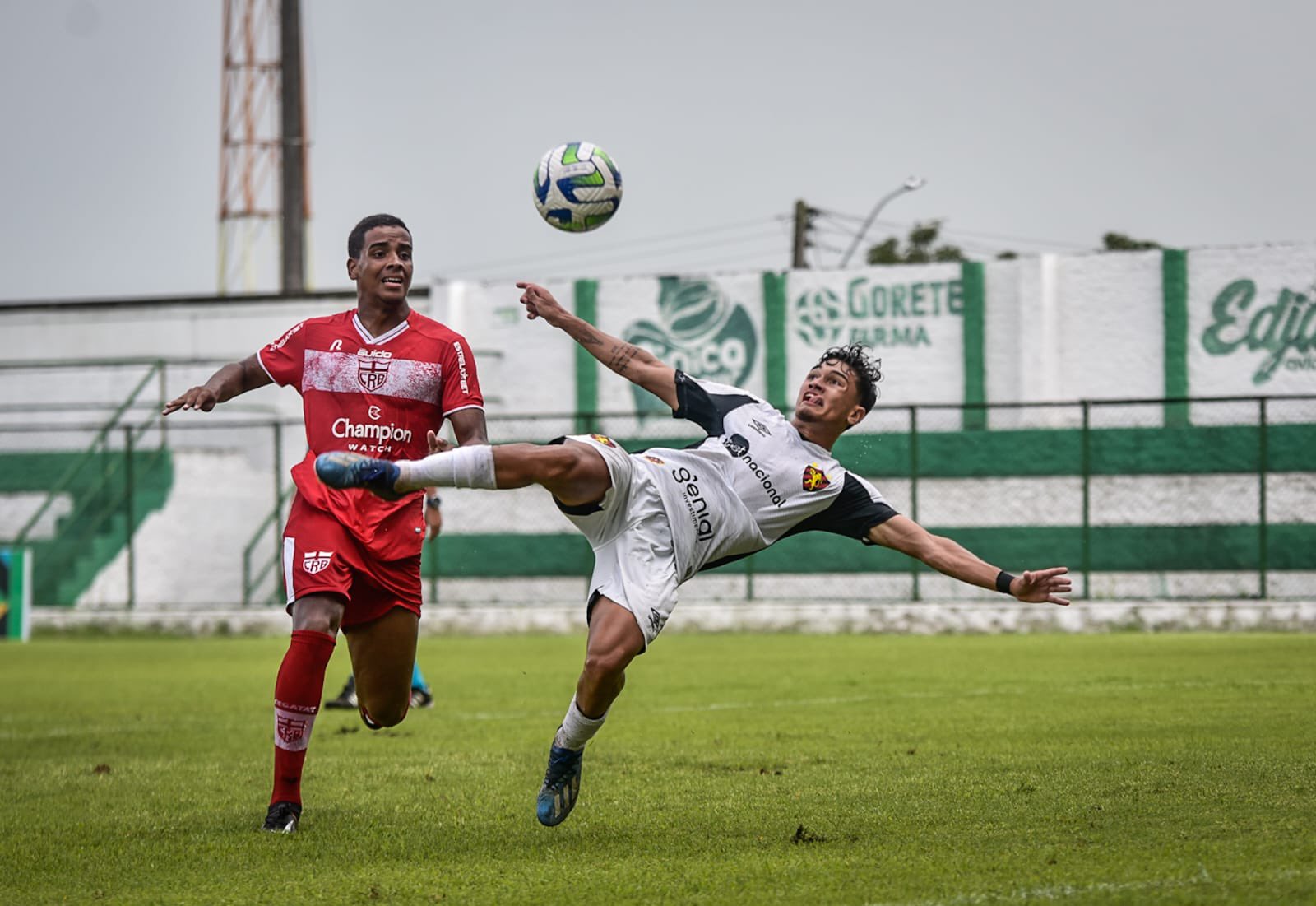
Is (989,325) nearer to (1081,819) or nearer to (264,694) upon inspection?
(264,694)

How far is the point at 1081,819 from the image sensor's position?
6.37 metres

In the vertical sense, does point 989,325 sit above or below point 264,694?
above

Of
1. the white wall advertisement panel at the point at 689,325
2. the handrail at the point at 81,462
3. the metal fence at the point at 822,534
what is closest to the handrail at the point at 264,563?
the metal fence at the point at 822,534

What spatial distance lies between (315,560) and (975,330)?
2488 centimetres

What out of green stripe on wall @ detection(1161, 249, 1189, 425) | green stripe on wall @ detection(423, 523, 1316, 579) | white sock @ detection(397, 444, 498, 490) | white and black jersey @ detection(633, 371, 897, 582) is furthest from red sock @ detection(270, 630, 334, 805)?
green stripe on wall @ detection(1161, 249, 1189, 425)

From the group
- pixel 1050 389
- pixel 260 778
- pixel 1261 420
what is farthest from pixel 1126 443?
pixel 260 778

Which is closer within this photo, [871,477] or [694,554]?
[694,554]

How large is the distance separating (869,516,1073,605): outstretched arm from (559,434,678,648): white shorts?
3.51 ft

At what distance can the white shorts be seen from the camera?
6.61m

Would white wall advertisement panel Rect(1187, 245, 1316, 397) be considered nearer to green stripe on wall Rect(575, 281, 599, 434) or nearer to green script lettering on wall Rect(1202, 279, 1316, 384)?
green script lettering on wall Rect(1202, 279, 1316, 384)

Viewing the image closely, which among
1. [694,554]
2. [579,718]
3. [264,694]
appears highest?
[694,554]

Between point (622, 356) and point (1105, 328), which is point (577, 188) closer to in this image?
point (622, 356)

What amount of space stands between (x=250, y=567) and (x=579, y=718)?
23.0 metres

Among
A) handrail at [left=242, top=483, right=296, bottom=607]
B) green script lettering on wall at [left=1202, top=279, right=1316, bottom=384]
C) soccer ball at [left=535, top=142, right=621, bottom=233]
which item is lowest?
handrail at [left=242, top=483, right=296, bottom=607]
